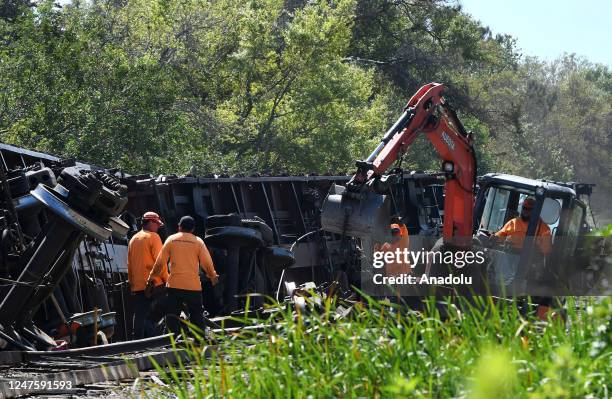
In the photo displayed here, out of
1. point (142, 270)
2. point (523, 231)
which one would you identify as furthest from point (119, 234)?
point (523, 231)

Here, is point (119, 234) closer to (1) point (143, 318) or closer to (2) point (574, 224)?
(1) point (143, 318)

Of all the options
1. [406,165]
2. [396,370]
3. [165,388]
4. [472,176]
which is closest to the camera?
[396,370]

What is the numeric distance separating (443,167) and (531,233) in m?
1.65

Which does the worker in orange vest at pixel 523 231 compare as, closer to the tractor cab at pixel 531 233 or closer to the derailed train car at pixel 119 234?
the tractor cab at pixel 531 233

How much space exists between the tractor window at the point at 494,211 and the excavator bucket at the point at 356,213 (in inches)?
125

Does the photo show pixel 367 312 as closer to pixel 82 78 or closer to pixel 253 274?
pixel 253 274

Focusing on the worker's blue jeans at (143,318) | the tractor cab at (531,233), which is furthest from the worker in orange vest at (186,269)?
the tractor cab at (531,233)

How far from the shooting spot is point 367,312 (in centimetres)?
833

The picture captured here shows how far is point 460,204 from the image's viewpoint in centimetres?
1766

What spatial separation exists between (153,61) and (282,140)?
26.4ft

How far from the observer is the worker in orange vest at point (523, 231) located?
54.9 feet

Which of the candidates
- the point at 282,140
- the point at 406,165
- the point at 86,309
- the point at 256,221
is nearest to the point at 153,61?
the point at 282,140

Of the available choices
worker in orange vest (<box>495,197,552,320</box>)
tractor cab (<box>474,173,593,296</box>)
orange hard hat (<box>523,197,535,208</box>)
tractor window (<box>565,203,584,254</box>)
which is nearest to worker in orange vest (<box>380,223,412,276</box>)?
tractor cab (<box>474,173,593,296</box>)

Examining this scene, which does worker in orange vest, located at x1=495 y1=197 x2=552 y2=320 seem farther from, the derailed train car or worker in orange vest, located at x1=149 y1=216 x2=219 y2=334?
worker in orange vest, located at x1=149 y1=216 x2=219 y2=334
